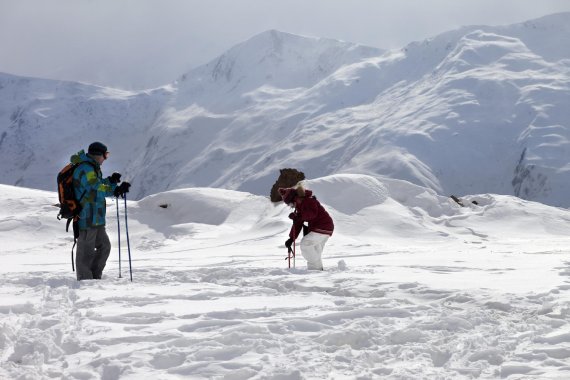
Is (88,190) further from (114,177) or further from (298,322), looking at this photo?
(298,322)

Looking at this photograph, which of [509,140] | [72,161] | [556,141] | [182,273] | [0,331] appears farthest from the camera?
[509,140]

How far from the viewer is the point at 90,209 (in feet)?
28.3

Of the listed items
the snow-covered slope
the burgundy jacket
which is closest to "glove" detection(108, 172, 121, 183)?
the snow-covered slope

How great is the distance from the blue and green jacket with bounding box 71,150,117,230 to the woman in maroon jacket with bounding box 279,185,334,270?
2977mm

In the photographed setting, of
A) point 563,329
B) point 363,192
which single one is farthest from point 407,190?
point 563,329

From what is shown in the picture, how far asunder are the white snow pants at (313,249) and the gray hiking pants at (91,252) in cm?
308

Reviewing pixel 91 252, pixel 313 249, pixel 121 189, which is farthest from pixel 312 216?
pixel 91 252

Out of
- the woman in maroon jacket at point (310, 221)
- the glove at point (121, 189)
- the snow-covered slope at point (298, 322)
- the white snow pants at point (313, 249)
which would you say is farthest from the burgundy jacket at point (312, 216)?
the glove at point (121, 189)

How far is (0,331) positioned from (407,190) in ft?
79.2

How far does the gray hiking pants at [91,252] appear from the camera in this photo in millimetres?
8648

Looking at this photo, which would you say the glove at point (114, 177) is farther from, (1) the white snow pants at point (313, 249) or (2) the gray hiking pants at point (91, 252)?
(1) the white snow pants at point (313, 249)

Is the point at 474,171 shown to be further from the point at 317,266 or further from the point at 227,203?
the point at 317,266

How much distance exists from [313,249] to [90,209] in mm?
3515

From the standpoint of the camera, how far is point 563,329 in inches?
198
